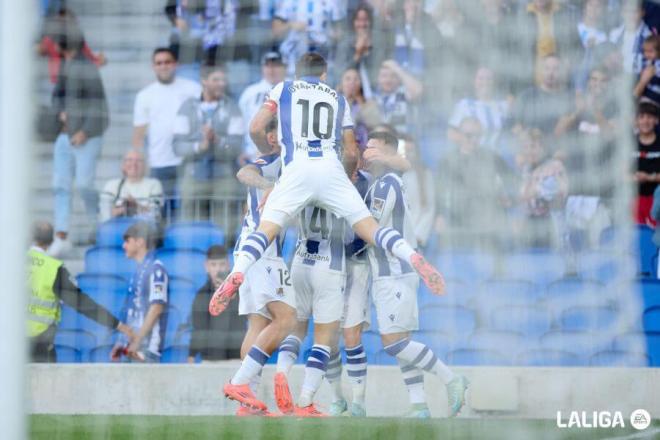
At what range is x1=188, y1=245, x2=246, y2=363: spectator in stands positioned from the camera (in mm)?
7996

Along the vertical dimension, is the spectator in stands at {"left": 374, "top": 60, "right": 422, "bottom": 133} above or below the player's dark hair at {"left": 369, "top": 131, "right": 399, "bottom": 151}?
above

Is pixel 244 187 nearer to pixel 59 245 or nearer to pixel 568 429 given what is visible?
pixel 59 245

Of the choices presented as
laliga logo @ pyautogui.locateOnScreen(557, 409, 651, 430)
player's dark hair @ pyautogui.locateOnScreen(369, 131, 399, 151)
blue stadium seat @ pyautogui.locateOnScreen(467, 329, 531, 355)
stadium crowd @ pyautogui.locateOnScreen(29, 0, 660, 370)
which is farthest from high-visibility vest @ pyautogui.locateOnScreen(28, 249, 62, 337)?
laliga logo @ pyautogui.locateOnScreen(557, 409, 651, 430)

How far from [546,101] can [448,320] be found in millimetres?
1437

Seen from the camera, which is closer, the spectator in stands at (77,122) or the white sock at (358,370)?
the white sock at (358,370)

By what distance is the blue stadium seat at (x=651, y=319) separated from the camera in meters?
7.97

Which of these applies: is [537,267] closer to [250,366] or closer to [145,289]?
[250,366]

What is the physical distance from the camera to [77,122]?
759cm

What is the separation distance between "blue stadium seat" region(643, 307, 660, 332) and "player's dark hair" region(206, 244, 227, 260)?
255 cm

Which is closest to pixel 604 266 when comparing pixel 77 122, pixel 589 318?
pixel 589 318

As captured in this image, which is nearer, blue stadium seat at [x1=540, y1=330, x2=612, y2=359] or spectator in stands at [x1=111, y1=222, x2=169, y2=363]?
blue stadium seat at [x1=540, y1=330, x2=612, y2=359]

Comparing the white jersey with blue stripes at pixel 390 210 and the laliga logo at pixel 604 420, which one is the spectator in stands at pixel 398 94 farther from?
the laliga logo at pixel 604 420

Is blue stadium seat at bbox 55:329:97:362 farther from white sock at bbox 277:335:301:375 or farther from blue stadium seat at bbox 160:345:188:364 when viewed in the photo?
white sock at bbox 277:335:301:375

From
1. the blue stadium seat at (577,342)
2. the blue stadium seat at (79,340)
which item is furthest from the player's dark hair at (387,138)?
the blue stadium seat at (79,340)
